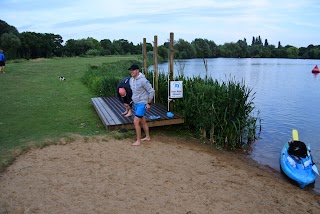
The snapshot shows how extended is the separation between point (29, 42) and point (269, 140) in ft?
218

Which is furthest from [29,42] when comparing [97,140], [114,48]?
[97,140]

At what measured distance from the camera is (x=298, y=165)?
6.00 meters

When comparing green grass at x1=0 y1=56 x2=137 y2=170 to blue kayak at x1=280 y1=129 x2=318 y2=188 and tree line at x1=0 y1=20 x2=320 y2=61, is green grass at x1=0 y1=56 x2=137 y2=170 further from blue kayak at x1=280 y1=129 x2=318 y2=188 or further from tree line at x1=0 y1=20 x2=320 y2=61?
tree line at x1=0 y1=20 x2=320 y2=61

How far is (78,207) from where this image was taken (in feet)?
12.9

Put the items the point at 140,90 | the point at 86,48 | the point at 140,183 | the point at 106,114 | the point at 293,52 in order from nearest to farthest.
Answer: the point at 140,183 < the point at 140,90 < the point at 106,114 < the point at 86,48 < the point at 293,52

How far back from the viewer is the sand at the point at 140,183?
4.07 meters

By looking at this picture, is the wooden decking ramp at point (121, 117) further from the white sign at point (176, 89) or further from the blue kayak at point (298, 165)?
the blue kayak at point (298, 165)

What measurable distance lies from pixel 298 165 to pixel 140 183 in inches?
139

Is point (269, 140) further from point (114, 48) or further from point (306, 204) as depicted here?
point (114, 48)

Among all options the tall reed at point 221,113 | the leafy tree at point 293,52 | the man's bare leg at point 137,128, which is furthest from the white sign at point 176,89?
the leafy tree at point 293,52

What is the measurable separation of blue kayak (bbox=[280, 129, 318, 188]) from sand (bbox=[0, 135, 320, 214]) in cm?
20

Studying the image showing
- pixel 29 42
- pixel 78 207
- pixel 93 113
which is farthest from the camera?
pixel 29 42

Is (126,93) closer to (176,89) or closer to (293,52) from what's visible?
(176,89)

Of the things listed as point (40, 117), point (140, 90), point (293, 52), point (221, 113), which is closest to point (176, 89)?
point (221, 113)
